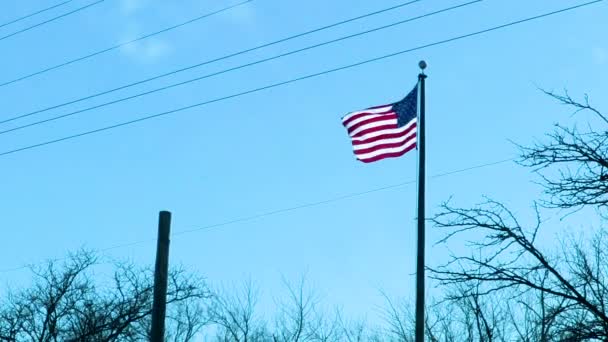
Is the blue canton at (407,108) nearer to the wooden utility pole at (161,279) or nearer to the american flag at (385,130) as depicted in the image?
the american flag at (385,130)

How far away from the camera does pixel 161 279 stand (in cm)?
1372

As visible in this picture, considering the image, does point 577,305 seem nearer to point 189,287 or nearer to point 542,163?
point 542,163

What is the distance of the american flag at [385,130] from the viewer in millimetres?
15750

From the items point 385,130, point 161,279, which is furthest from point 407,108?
point 161,279

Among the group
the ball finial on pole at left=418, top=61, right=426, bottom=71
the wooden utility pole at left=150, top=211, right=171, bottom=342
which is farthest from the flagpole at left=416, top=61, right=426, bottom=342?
the wooden utility pole at left=150, top=211, right=171, bottom=342

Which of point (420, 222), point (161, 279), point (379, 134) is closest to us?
point (161, 279)

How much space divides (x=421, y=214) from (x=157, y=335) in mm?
4254

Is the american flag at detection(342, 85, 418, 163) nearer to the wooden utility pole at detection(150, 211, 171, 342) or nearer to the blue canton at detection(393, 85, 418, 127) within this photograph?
the blue canton at detection(393, 85, 418, 127)

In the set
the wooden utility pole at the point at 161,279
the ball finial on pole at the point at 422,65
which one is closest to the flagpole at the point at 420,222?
the ball finial on pole at the point at 422,65

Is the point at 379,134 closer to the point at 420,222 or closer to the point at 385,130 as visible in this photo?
the point at 385,130

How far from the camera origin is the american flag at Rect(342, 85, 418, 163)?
51.7 ft

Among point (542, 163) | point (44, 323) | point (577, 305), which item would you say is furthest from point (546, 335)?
point (44, 323)

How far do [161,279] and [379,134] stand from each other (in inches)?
173

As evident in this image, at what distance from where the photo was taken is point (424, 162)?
50.0 feet
